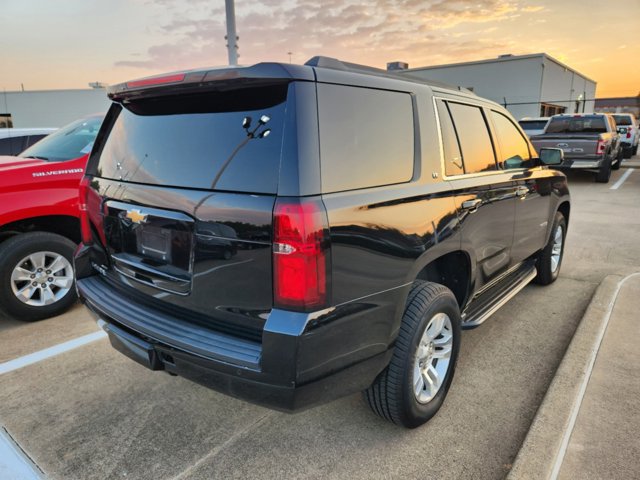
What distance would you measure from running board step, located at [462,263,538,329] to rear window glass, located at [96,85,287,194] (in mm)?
1851

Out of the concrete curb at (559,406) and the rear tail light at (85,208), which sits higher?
the rear tail light at (85,208)

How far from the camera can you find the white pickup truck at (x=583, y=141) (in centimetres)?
1255

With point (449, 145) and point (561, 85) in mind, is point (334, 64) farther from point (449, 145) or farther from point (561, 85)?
point (561, 85)

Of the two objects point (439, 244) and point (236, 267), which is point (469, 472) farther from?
point (236, 267)

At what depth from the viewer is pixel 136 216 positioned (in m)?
2.47

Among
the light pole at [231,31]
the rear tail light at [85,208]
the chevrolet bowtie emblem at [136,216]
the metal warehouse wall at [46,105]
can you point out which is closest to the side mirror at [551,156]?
the chevrolet bowtie emblem at [136,216]

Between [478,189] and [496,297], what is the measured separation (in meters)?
1.01

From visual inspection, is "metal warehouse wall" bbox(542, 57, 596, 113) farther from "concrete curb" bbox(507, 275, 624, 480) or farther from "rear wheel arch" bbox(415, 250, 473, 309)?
"rear wheel arch" bbox(415, 250, 473, 309)

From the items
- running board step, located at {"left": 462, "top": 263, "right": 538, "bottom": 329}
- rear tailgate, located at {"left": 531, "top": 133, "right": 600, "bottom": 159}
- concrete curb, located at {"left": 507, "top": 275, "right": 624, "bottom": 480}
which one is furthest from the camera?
rear tailgate, located at {"left": 531, "top": 133, "right": 600, "bottom": 159}

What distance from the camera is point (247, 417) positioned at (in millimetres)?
2875

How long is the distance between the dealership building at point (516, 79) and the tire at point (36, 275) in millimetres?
27413

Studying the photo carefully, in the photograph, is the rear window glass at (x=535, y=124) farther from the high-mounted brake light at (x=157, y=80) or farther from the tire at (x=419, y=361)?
the high-mounted brake light at (x=157, y=80)

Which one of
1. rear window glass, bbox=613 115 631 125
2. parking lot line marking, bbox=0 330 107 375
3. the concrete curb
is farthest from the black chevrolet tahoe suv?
rear window glass, bbox=613 115 631 125

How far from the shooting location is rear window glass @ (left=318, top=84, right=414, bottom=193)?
208 centimetres
